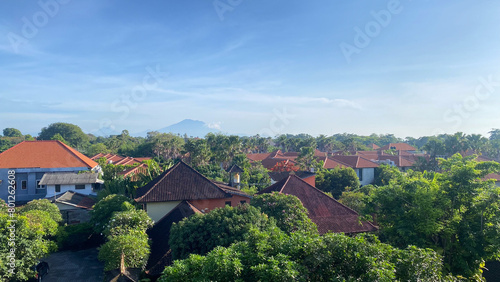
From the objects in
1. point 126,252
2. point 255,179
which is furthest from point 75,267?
point 255,179

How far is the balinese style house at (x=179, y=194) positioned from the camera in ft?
57.4

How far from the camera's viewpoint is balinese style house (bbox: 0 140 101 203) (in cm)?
3069

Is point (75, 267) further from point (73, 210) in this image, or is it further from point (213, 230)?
point (213, 230)

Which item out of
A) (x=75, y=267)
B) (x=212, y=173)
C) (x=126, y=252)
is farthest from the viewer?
(x=212, y=173)

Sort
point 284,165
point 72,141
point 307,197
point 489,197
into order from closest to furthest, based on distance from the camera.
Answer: point 489,197, point 307,197, point 284,165, point 72,141

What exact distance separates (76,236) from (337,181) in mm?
26776

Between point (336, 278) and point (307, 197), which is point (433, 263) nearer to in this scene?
point (336, 278)

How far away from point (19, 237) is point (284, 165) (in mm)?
35093

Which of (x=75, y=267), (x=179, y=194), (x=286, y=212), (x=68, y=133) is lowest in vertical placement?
(x=75, y=267)

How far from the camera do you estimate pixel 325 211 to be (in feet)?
59.5

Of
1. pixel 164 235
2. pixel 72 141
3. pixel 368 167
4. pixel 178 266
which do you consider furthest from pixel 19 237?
pixel 72 141

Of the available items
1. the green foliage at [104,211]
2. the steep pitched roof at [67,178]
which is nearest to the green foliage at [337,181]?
the green foliage at [104,211]

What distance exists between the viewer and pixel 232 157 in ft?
Answer: 161

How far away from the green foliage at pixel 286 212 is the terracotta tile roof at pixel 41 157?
85.2 ft
